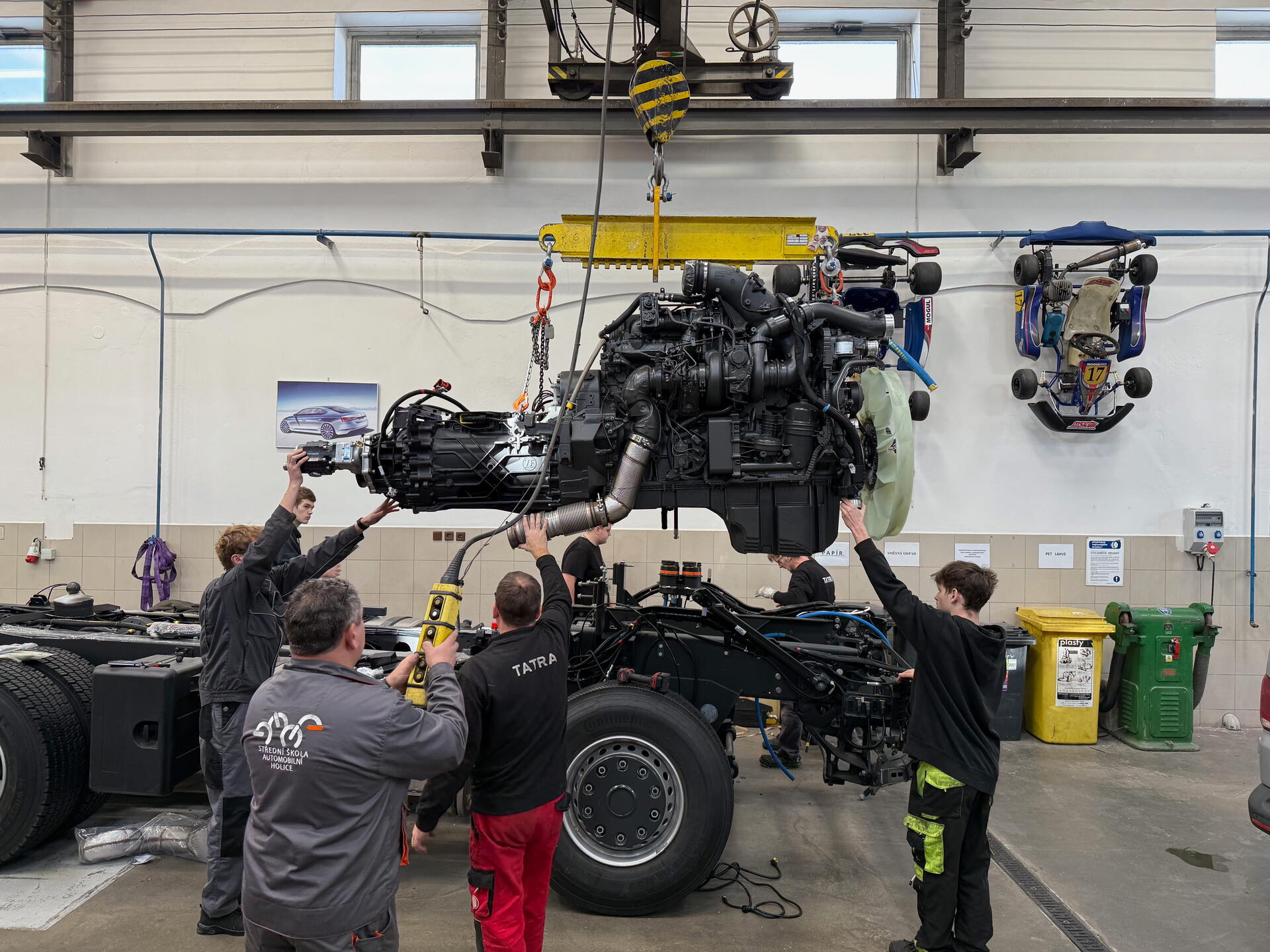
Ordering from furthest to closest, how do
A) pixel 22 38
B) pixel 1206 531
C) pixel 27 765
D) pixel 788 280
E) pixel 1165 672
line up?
pixel 22 38
pixel 1206 531
pixel 1165 672
pixel 788 280
pixel 27 765

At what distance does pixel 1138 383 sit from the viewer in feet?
20.9


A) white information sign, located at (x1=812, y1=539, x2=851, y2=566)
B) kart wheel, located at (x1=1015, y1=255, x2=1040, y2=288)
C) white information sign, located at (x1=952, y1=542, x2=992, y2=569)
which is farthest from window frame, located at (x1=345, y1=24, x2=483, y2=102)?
white information sign, located at (x1=952, y1=542, x2=992, y2=569)

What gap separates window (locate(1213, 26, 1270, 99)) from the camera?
723cm

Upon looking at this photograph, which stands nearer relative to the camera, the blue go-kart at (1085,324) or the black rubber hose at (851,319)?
the black rubber hose at (851,319)

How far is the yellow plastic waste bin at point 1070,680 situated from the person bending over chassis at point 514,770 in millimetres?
4849

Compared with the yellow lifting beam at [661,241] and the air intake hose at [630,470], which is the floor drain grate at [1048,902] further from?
the yellow lifting beam at [661,241]

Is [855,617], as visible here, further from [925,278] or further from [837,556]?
[925,278]

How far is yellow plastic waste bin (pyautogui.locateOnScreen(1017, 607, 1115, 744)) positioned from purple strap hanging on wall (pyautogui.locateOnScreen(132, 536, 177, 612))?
7.11 meters

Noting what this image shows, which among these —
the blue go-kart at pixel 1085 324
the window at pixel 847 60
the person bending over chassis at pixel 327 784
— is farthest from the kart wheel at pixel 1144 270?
the person bending over chassis at pixel 327 784

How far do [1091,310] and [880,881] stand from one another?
15.7 ft

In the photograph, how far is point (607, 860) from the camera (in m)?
3.42

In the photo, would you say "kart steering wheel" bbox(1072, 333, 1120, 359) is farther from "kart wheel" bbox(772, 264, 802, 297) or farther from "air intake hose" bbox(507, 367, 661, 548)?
"air intake hose" bbox(507, 367, 661, 548)

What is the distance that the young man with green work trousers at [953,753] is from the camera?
300cm

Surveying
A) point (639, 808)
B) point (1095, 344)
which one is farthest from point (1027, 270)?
point (639, 808)
